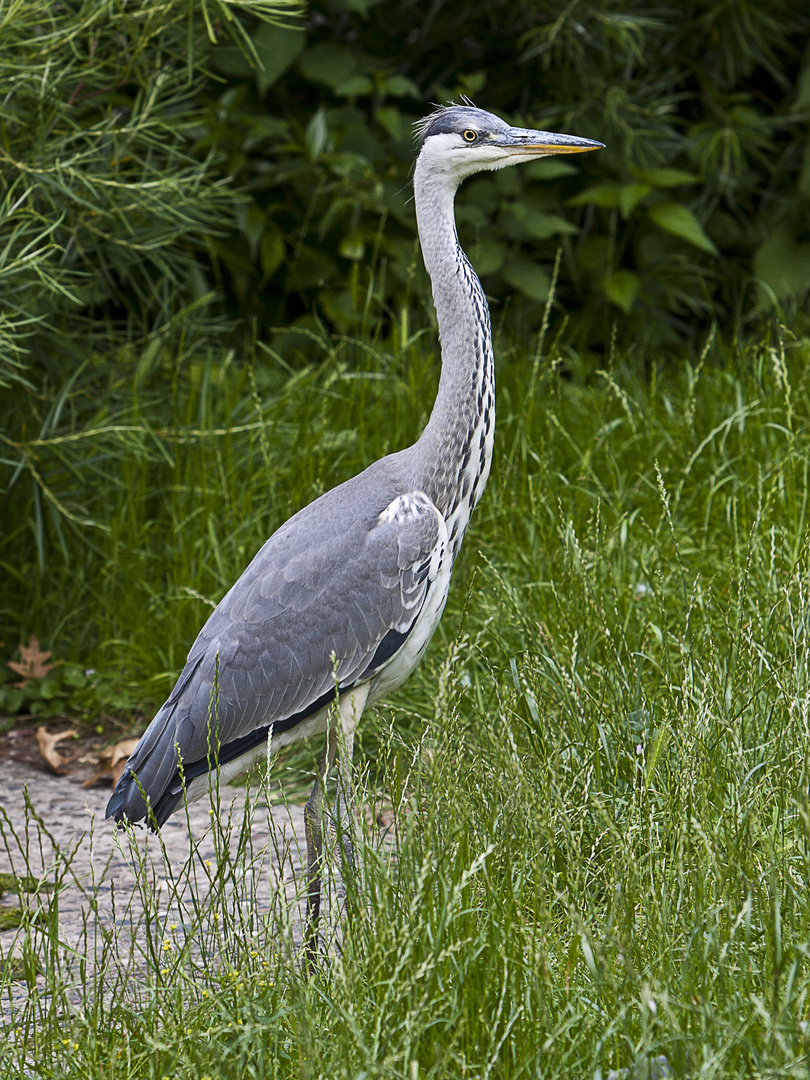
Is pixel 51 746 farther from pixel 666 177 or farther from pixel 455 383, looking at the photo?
pixel 666 177

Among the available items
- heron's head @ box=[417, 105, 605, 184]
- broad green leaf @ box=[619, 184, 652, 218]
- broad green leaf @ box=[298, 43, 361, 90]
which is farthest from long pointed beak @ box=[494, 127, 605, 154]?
broad green leaf @ box=[298, 43, 361, 90]

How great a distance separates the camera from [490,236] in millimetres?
5949

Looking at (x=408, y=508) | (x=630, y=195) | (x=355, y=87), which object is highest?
(x=355, y=87)

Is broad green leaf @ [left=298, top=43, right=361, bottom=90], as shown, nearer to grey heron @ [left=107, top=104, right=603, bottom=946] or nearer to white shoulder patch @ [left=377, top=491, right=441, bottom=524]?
grey heron @ [left=107, top=104, right=603, bottom=946]

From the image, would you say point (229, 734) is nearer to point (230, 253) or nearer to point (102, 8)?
point (102, 8)

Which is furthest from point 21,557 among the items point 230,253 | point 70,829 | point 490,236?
point 490,236

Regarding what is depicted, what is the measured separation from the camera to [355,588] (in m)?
3.16

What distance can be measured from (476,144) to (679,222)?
2.72 m

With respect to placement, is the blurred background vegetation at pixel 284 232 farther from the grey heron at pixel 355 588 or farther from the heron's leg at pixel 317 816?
the heron's leg at pixel 317 816

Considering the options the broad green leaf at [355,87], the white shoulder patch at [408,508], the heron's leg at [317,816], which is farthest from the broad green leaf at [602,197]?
the heron's leg at [317,816]

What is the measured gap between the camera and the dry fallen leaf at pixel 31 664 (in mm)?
4742

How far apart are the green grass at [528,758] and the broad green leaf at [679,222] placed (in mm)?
895

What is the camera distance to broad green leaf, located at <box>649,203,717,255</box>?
5.66 m

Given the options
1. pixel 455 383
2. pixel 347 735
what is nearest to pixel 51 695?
pixel 347 735
